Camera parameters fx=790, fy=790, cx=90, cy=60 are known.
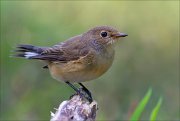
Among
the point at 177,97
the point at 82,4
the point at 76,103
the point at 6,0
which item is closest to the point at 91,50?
the point at 76,103

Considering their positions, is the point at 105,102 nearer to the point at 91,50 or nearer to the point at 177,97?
the point at 177,97

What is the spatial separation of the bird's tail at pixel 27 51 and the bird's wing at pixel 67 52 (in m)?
0.07

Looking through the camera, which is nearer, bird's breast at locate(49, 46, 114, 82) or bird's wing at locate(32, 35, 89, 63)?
bird's breast at locate(49, 46, 114, 82)

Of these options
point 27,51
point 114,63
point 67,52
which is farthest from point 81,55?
point 114,63

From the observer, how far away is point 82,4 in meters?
13.1

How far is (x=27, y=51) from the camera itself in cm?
868

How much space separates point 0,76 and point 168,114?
222 centimetres

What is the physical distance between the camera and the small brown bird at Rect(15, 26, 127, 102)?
8305mm

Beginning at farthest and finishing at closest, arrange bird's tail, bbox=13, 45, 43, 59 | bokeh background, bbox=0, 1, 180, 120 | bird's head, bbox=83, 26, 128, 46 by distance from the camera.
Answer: bokeh background, bbox=0, 1, 180, 120, bird's tail, bbox=13, 45, 43, 59, bird's head, bbox=83, 26, 128, 46

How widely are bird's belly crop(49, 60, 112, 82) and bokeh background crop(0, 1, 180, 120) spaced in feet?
1.87

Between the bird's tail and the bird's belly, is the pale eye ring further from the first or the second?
the bird's tail

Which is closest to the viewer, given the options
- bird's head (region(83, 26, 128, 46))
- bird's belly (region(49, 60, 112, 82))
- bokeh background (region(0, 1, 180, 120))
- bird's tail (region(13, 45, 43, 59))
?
bird's belly (region(49, 60, 112, 82))

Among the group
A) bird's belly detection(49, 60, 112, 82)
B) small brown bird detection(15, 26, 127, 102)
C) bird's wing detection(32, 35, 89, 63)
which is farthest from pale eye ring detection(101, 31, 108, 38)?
bird's belly detection(49, 60, 112, 82)

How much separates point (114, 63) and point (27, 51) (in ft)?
8.46
